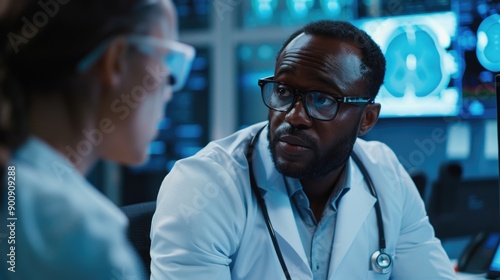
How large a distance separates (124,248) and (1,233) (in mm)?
137

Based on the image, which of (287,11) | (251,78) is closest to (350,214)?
(287,11)

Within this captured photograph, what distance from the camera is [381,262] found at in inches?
45.9

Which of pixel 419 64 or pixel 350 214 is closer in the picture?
pixel 350 214

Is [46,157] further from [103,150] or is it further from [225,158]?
[225,158]

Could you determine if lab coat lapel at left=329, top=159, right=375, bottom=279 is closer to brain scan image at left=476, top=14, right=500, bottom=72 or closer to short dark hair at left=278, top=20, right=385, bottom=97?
short dark hair at left=278, top=20, right=385, bottom=97

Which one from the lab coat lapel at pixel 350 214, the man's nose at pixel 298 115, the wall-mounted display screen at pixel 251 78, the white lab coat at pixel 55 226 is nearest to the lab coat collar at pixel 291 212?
the lab coat lapel at pixel 350 214

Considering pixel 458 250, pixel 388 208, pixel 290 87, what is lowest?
pixel 458 250

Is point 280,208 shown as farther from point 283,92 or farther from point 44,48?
point 44,48

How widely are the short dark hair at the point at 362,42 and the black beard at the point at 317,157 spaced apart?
0.11m

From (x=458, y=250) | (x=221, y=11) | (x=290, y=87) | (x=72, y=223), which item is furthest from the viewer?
(x=221, y=11)

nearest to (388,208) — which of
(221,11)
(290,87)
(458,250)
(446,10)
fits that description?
(290,87)

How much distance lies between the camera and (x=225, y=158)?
3.85 feet

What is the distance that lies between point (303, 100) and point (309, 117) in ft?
0.11

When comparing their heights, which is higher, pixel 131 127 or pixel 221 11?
pixel 131 127
